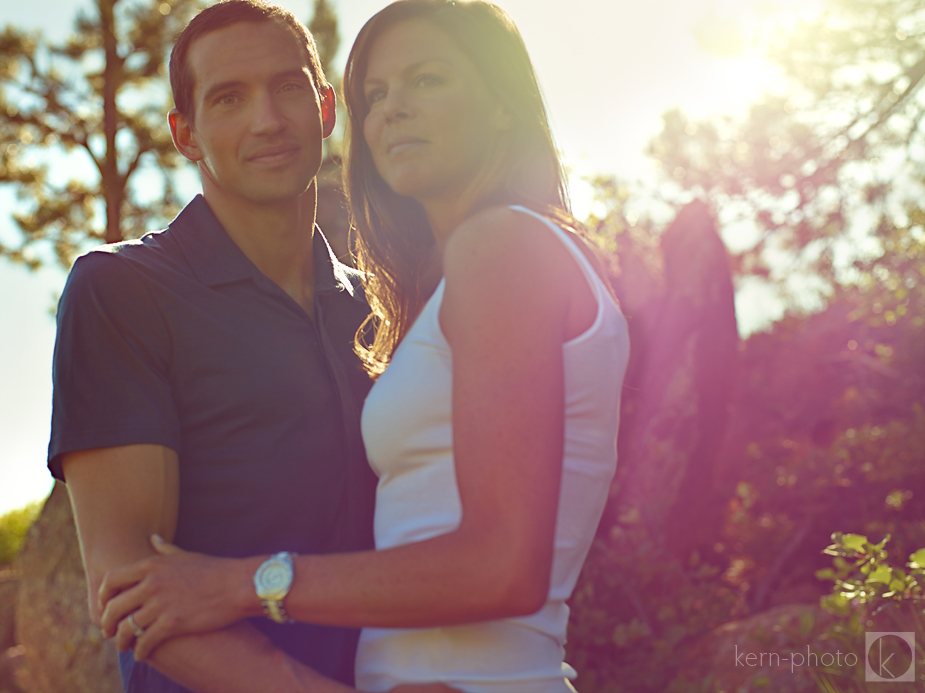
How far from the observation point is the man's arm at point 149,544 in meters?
1.72

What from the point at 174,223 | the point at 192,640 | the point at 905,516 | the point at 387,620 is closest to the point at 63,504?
the point at 174,223

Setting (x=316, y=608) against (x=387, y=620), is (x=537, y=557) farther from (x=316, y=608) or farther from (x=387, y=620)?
(x=316, y=608)

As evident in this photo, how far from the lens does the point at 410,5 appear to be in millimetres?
2055

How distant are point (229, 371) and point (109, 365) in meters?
0.30

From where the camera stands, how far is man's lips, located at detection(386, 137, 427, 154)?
6.59 feet

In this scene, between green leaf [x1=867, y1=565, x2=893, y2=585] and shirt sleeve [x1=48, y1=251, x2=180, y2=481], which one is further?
green leaf [x1=867, y1=565, x2=893, y2=585]

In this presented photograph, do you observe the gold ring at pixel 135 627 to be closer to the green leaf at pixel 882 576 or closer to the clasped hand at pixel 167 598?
the clasped hand at pixel 167 598

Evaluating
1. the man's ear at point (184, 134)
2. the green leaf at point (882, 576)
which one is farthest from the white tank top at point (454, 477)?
the green leaf at point (882, 576)

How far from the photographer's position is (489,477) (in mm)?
1520

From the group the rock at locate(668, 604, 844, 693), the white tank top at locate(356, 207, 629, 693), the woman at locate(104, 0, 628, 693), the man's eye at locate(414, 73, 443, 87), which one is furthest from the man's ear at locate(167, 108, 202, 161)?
the rock at locate(668, 604, 844, 693)

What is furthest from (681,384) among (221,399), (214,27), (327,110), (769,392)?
(221,399)

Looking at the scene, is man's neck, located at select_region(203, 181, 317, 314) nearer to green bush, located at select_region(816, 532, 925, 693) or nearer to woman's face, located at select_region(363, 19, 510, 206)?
woman's face, located at select_region(363, 19, 510, 206)

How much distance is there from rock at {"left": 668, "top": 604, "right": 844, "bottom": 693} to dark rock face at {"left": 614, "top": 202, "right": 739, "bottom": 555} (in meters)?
1.34

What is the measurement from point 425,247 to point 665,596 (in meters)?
3.40
